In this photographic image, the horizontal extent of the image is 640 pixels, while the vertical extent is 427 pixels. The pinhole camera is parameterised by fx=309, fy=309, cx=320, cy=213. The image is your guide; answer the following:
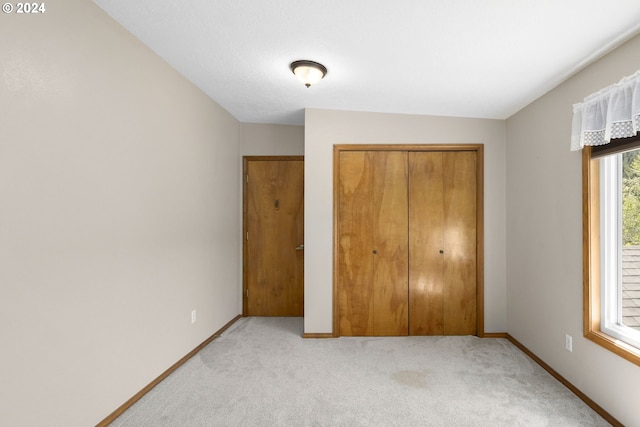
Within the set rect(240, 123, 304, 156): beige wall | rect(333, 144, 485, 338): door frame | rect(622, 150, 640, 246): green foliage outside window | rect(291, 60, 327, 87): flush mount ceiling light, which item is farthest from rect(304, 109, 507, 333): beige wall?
rect(622, 150, 640, 246): green foliage outside window

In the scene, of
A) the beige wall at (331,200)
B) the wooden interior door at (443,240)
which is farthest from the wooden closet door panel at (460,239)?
the beige wall at (331,200)

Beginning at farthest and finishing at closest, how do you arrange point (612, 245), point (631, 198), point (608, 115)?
point (612, 245), point (631, 198), point (608, 115)

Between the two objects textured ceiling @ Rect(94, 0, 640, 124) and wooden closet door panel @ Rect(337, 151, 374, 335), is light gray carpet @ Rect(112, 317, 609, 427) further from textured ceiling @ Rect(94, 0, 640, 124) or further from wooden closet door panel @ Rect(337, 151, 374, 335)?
textured ceiling @ Rect(94, 0, 640, 124)

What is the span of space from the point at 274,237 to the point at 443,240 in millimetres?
2048

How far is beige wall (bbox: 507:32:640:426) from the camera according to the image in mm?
1940

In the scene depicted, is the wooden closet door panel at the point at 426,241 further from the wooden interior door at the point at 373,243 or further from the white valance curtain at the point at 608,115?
the white valance curtain at the point at 608,115

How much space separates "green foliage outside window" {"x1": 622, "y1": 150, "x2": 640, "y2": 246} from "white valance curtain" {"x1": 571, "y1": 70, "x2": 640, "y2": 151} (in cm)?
22

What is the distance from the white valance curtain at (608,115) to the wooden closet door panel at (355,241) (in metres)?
1.76

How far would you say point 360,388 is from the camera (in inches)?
91.2

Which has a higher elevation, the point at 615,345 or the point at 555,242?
the point at 555,242

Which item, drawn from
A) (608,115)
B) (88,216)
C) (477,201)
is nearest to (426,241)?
(477,201)

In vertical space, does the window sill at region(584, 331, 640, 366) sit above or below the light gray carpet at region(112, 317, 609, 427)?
above

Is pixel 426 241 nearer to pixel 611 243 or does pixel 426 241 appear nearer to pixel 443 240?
pixel 443 240

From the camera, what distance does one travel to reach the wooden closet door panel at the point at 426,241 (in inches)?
132
